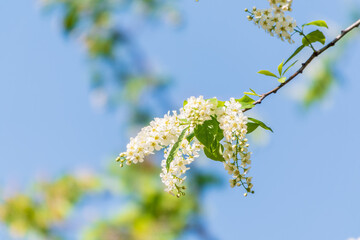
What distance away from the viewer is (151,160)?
7.93 metres

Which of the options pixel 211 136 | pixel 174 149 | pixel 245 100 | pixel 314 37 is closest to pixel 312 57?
pixel 314 37

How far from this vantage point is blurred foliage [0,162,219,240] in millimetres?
7568

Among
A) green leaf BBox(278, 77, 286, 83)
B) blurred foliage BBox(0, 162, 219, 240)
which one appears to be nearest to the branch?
green leaf BBox(278, 77, 286, 83)

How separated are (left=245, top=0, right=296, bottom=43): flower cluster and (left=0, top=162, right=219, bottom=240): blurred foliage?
237 inches

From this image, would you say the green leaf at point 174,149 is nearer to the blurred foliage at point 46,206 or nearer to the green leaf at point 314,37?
the green leaf at point 314,37

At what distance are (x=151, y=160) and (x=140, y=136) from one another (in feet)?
21.0

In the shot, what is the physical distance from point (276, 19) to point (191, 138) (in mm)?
461

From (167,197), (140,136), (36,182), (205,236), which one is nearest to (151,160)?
(167,197)

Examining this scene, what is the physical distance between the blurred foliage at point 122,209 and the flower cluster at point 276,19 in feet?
19.7

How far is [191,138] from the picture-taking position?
1.53 metres

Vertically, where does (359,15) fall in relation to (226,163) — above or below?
above

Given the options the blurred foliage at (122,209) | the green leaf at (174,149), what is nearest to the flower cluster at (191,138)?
the green leaf at (174,149)

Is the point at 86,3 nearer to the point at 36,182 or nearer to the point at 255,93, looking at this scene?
the point at 36,182

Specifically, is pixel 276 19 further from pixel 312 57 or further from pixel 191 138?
pixel 191 138
